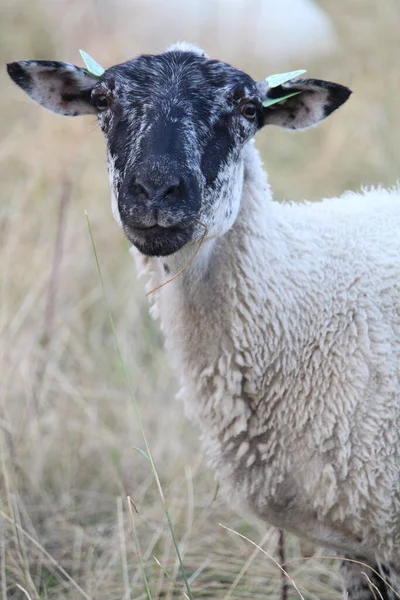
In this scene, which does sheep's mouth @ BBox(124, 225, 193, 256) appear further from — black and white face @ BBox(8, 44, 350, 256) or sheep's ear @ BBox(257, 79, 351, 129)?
sheep's ear @ BBox(257, 79, 351, 129)

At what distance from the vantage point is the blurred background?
3764 millimetres

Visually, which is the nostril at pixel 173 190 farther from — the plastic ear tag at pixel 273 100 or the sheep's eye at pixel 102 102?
the plastic ear tag at pixel 273 100

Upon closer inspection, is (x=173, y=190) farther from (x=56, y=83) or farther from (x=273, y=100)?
(x=56, y=83)

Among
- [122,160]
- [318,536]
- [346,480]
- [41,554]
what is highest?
[122,160]

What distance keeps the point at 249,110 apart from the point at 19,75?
94 centimetres

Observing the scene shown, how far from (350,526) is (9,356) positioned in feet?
7.84

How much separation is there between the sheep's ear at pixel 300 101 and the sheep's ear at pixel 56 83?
0.68 meters

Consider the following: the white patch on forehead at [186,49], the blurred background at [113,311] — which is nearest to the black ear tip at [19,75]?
the white patch on forehead at [186,49]

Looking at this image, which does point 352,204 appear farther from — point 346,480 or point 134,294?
point 134,294

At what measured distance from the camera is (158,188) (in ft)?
7.96

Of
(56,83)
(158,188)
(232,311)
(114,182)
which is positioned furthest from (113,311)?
(158,188)

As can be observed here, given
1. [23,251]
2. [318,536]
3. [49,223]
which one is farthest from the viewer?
[49,223]

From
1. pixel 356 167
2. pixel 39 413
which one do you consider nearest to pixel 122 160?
pixel 39 413

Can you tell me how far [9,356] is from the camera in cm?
444
